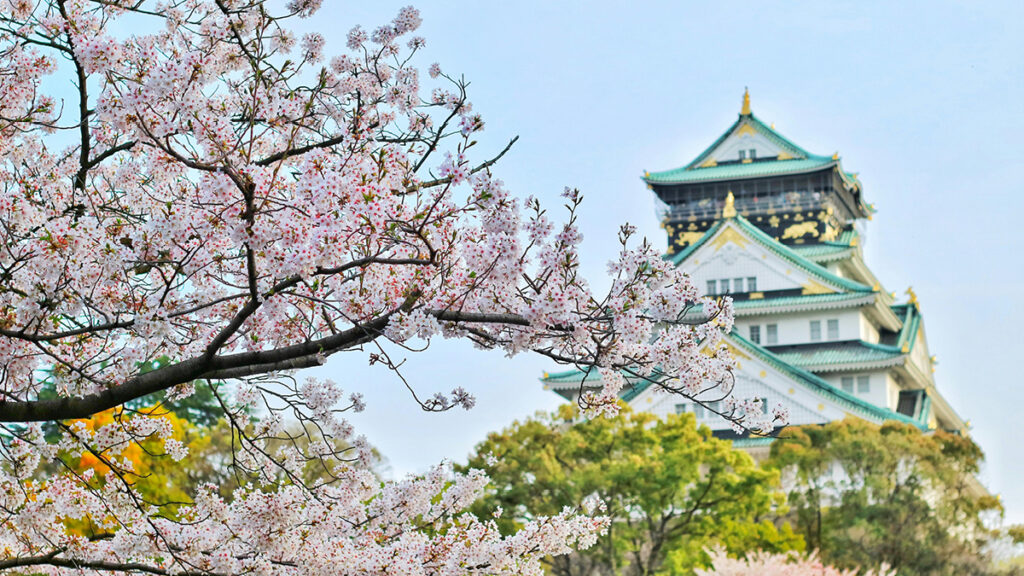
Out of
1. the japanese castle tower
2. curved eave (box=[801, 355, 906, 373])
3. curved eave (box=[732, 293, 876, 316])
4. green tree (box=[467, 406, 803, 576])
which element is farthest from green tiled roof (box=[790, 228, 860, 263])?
green tree (box=[467, 406, 803, 576])

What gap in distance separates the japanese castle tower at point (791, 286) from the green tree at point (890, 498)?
7.67 metres

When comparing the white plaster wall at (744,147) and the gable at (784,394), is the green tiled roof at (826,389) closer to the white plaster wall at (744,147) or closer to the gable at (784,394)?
the gable at (784,394)

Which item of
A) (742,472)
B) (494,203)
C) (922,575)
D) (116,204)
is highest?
(742,472)

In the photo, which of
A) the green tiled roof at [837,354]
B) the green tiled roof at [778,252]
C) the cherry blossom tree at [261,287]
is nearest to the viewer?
the cherry blossom tree at [261,287]

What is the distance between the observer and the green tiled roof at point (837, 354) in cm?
4141

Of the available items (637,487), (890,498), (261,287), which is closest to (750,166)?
(890,498)

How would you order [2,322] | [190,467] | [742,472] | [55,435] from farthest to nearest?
[55,435], [742,472], [190,467], [2,322]

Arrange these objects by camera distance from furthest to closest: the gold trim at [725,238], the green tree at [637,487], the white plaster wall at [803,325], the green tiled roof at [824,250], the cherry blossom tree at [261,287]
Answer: the green tiled roof at [824,250]
the gold trim at [725,238]
the white plaster wall at [803,325]
the green tree at [637,487]
the cherry blossom tree at [261,287]

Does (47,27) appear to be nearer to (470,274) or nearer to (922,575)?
(470,274)

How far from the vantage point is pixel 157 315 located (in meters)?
5.55

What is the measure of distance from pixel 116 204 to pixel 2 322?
143cm

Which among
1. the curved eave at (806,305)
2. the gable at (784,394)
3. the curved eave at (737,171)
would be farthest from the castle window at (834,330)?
the curved eave at (737,171)

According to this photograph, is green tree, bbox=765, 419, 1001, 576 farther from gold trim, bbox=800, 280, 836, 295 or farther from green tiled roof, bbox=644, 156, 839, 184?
green tiled roof, bbox=644, 156, 839, 184

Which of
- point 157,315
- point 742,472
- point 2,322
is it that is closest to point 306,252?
point 157,315
